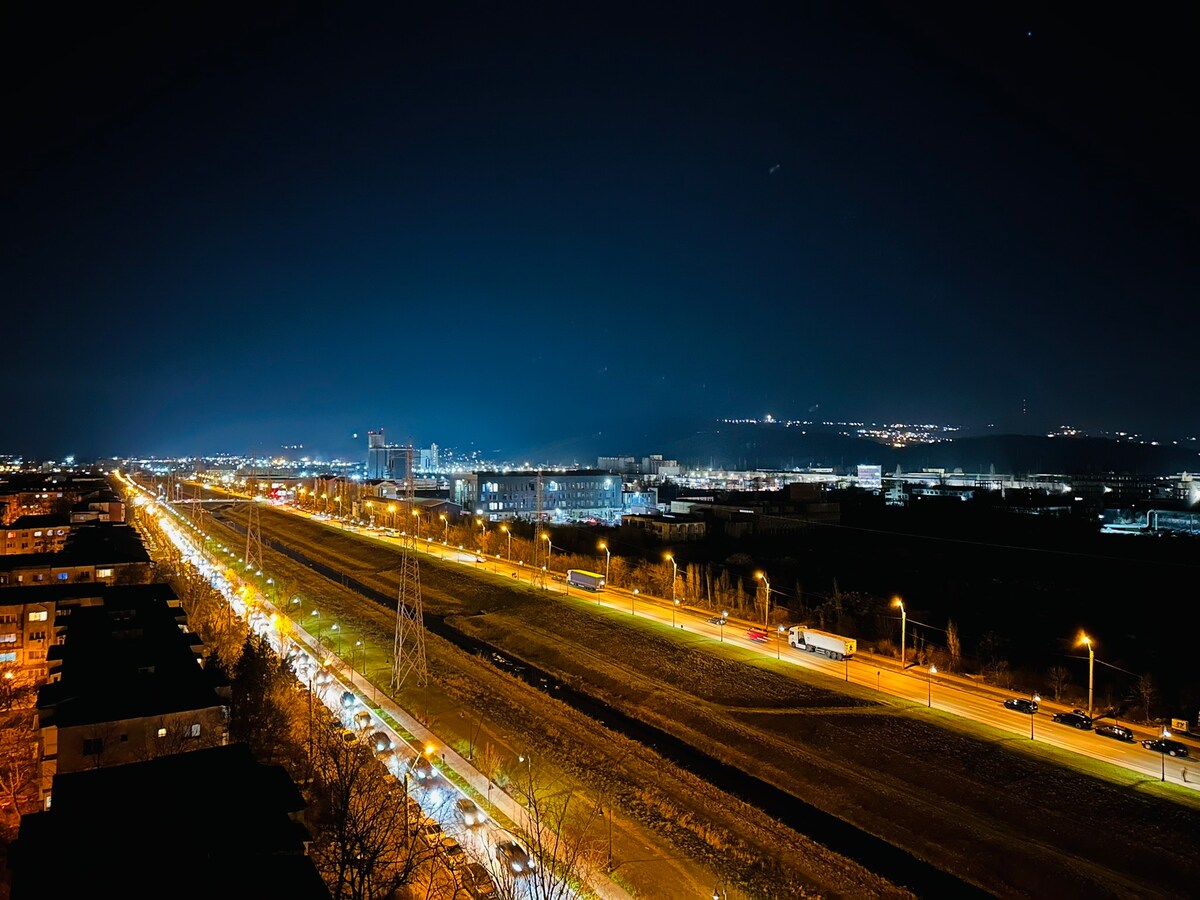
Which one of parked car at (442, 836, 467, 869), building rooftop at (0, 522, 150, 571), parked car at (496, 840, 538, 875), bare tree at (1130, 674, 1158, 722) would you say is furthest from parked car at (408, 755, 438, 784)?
building rooftop at (0, 522, 150, 571)

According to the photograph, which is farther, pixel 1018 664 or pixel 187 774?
pixel 1018 664

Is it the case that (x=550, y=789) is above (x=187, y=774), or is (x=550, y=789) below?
below

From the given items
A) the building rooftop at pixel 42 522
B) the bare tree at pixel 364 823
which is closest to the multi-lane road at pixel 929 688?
the bare tree at pixel 364 823

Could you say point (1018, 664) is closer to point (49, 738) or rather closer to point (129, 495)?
point (49, 738)

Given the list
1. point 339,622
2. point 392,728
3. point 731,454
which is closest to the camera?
point 392,728

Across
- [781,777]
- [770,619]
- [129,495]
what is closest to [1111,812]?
[781,777]

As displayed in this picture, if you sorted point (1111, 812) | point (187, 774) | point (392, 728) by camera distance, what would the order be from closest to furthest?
point (187, 774) < point (1111, 812) < point (392, 728)

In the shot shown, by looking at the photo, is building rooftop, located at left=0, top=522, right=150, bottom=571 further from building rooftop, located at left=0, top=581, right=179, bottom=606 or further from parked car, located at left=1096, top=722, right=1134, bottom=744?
parked car, located at left=1096, top=722, right=1134, bottom=744

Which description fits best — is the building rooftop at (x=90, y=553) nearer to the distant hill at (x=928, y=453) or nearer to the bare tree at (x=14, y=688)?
the bare tree at (x=14, y=688)

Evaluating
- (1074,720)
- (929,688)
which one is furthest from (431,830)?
(1074,720)
